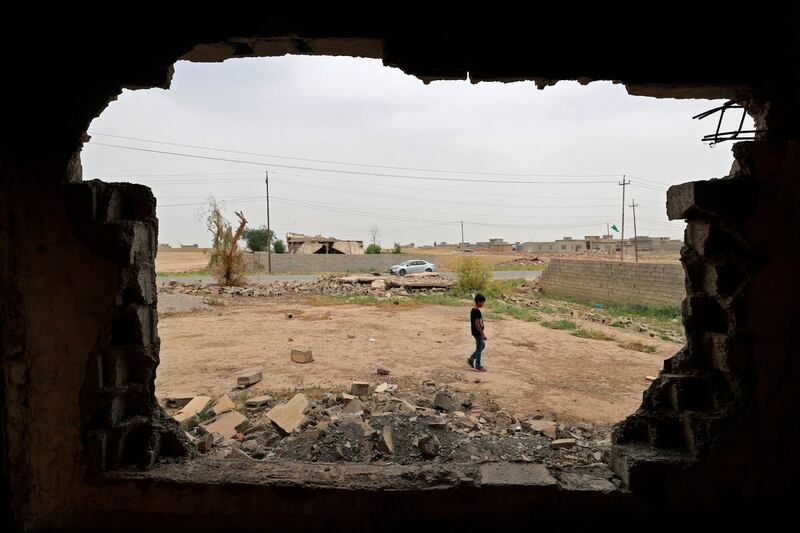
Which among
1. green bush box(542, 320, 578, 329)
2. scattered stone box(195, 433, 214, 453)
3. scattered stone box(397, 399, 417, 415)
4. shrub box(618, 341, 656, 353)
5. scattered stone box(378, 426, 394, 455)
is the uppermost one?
scattered stone box(195, 433, 214, 453)

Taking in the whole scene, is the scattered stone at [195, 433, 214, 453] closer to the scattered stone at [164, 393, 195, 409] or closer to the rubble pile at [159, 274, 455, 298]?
the scattered stone at [164, 393, 195, 409]

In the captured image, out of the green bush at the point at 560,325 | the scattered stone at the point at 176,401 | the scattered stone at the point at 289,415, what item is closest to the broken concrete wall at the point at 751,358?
the scattered stone at the point at 289,415

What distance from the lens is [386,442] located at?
4.84 meters

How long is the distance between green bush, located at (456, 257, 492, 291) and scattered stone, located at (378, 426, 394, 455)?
57.5ft

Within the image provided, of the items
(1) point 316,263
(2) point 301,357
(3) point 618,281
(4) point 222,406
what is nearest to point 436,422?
(4) point 222,406

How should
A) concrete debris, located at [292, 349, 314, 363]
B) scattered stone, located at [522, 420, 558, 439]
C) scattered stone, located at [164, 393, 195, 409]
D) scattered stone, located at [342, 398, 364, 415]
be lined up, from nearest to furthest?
1. scattered stone, located at [522, 420, 558, 439]
2. scattered stone, located at [342, 398, 364, 415]
3. scattered stone, located at [164, 393, 195, 409]
4. concrete debris, located at [292, 349, 314, 363]

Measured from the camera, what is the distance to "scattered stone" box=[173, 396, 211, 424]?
5934mm

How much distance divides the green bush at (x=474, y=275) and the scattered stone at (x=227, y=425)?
57.7ft

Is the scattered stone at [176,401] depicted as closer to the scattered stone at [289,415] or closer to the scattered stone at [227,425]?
the scattered stone at [227,425]

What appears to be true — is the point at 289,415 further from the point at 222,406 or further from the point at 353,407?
the point at 222,406

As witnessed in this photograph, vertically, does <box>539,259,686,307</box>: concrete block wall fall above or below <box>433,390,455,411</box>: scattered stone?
above

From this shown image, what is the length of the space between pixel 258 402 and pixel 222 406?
0.52 metres

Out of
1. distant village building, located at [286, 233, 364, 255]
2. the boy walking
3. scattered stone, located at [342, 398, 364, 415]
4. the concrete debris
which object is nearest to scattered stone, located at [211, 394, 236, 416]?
scattered stone, located at [342, 398, 364, 415]

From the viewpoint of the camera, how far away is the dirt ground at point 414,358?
7.52 metres
